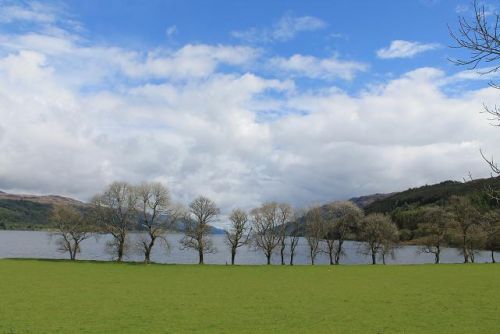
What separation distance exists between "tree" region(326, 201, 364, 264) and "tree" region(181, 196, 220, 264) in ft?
82.9

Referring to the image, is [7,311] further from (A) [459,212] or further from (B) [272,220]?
(A) [459,212]

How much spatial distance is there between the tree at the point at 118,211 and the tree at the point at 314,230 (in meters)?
36.5

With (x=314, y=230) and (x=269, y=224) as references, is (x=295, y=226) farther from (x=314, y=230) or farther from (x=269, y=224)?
(x=269, y=224)

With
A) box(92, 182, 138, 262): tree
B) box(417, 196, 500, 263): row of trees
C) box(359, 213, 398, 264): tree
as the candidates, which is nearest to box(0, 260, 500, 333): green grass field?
box(92, 182, 138, 262): tree

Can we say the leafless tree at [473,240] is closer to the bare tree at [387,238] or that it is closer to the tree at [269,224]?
the bare tree at [387,238]

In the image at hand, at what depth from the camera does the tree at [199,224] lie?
8281 cm

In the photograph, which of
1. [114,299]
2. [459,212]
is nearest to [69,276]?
[114,299]

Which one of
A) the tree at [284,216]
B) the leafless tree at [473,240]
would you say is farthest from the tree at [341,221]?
the leafless tree at [473,240]

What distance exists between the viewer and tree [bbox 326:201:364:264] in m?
91.5

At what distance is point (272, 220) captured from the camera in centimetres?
9119

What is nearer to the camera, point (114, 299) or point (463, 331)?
point (463, 331)

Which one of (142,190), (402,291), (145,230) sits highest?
(142,190)

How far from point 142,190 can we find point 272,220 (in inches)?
1102

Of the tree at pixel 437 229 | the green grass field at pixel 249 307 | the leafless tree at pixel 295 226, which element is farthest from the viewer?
the leafless tree at pixel 295 226
